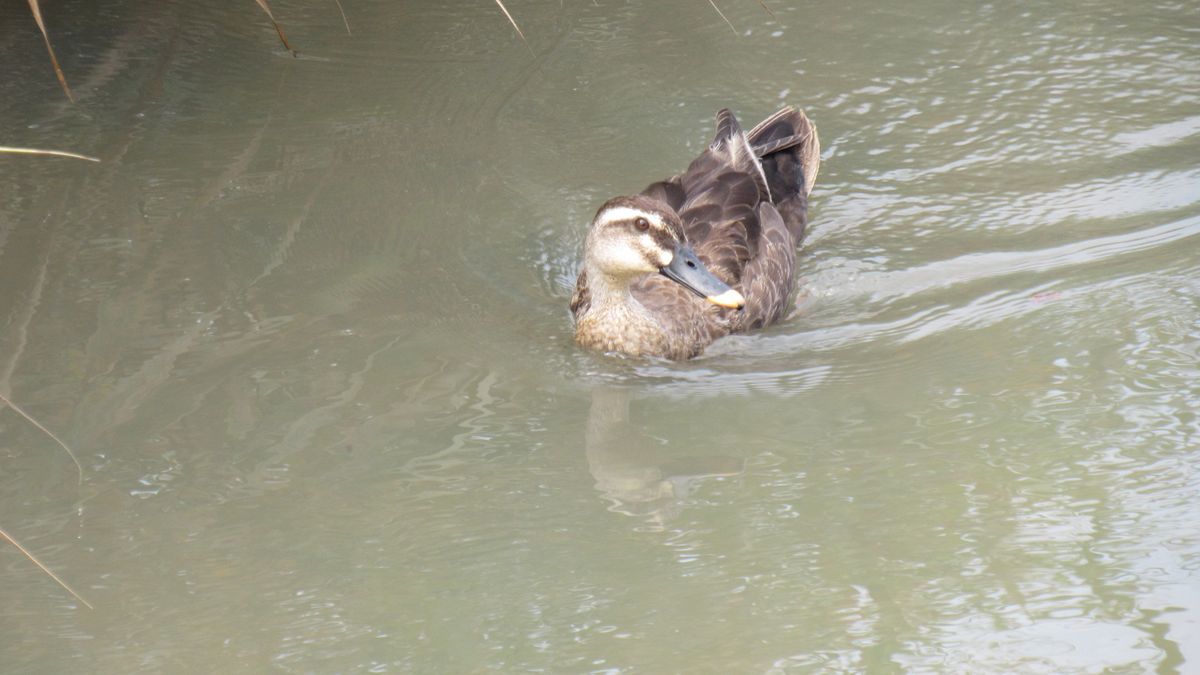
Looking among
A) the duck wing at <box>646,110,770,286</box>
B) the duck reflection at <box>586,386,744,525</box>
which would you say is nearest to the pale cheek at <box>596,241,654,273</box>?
the duck wing at <box>646,110,770,286</box>

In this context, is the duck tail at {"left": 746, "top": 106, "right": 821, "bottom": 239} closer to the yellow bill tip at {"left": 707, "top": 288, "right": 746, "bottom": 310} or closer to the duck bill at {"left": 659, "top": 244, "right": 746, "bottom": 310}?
the duck bill at {"left": 659, "top": 244, "right": 746, "bottom": 310}

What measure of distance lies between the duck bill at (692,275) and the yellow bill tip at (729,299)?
0.09ft

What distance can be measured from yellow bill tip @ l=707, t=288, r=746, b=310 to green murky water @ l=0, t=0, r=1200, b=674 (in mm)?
301

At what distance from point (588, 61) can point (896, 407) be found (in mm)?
4057

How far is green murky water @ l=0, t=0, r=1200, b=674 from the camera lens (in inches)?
159

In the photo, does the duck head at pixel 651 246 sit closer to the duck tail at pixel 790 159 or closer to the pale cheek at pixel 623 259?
the pale cheek at pixel 623 259

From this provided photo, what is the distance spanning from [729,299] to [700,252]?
2.55 feet

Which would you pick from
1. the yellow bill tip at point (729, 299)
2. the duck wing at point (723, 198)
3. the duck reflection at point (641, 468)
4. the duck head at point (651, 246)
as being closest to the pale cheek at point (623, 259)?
the duck head at point (651, 246)

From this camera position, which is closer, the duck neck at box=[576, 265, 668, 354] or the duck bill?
the duck bill

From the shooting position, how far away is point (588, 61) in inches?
335

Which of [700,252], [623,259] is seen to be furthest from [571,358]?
[700,252]

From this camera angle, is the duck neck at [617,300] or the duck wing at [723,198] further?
the duck wing at [723,198]

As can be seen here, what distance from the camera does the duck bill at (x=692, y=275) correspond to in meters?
5.91

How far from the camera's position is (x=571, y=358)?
238 inches
